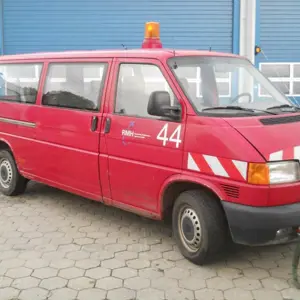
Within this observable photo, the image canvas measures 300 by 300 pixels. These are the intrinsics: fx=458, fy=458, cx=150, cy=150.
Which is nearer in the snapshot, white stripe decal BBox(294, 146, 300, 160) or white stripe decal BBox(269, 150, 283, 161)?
white stripe decal BBox(269, 150, 283, 161)

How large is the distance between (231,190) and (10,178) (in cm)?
364

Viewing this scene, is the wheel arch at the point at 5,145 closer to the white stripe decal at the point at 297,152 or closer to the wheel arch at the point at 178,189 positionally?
the wheel arch at the point at 178,189

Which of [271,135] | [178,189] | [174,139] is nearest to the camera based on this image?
[271,135]

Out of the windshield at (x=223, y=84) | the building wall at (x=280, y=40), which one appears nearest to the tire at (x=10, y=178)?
the windshield at (x=223, y=84)

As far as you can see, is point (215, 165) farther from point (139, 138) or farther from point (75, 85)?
point (75, 85)

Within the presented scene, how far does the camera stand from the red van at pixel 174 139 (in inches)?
141

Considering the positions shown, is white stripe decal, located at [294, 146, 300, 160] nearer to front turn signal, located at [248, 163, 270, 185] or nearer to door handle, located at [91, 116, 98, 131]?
front turn signal, located at [248, 163, 270, 185]

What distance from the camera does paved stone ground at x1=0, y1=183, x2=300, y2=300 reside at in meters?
3.61

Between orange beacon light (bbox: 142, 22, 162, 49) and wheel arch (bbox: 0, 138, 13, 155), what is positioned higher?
orange beacon light (bbox: 142, 22, 162, 49)

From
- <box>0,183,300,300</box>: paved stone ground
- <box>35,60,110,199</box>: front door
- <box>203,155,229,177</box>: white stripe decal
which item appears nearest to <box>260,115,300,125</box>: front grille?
<box>203,155,229,177</box>: white stripe decal

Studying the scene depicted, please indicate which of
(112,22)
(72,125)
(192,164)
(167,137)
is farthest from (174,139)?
(112,22)

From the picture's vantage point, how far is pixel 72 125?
4.97 meters

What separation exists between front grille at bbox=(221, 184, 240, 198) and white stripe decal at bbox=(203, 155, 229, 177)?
0.30ft

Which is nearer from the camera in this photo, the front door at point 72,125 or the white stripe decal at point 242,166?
the white stripe decal at point 242,166
